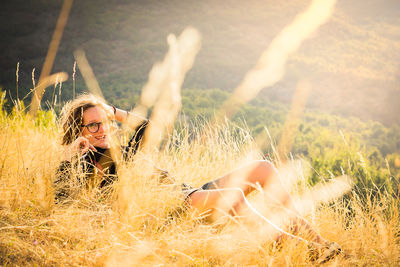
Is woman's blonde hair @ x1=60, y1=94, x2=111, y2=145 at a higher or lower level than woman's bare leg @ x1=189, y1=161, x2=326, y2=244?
higher

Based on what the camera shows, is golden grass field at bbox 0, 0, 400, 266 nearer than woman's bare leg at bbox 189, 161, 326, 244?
Yes

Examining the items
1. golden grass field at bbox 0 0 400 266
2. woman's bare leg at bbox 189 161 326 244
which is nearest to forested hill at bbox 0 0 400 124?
golden grass field at bbox 0 0 400 266

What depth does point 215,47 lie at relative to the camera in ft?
74.9

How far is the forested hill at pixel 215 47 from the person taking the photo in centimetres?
1605

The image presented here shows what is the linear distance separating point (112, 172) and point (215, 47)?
864 inches

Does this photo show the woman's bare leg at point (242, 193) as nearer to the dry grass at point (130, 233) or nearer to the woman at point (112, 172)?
the woman at point (112, 172)

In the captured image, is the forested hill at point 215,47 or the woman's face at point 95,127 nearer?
the woman's face at point 95,127

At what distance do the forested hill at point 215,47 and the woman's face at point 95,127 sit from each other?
10.2 metres

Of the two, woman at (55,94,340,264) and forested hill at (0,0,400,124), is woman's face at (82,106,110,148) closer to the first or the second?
woman at (55,94,340,264)

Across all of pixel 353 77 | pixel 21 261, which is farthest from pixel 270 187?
pixel 353 77

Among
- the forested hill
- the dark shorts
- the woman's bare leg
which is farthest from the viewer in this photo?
the forested hill

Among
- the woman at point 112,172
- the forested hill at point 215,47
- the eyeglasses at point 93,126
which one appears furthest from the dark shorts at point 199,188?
the forested hill at point 215,47

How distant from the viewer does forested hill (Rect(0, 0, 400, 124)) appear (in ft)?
52.6

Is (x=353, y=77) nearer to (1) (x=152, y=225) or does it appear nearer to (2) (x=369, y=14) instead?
(2) (x=369, y=14)
